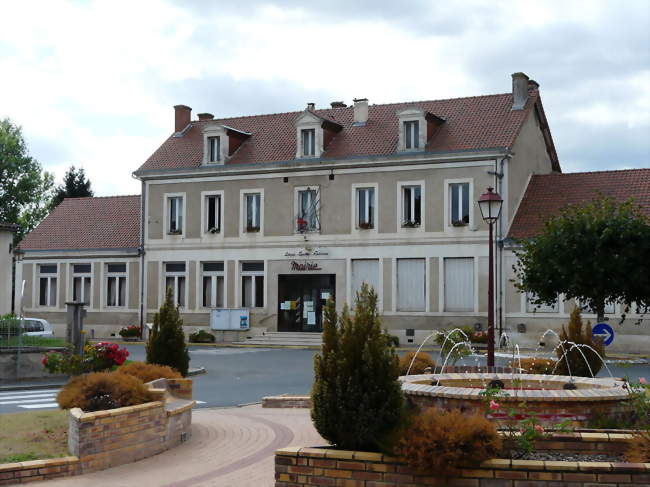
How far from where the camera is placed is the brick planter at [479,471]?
7098 mm

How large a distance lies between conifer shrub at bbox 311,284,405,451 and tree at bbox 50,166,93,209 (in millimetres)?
66330

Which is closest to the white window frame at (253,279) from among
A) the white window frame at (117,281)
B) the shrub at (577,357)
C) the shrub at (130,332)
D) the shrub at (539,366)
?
the shrub at (130,332)

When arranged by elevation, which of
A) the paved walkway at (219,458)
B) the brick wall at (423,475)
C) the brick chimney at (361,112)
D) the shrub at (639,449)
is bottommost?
the paved walkway at (219,458)

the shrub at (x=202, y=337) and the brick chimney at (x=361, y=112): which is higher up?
the brick chimney at (x=361, y=112)

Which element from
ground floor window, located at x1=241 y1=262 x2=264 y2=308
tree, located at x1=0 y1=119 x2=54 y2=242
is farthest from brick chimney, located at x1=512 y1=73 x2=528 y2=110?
tree, located at x1=0 y1=119 x2=54 y2=242

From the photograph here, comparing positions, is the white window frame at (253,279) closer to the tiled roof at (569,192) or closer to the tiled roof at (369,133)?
the tiled roof at (369,133)

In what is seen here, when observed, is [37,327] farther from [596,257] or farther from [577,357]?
[577,357]

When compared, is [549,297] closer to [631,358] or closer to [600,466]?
[631,358]

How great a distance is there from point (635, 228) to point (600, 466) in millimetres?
20963

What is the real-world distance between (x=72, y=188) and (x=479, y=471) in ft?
223

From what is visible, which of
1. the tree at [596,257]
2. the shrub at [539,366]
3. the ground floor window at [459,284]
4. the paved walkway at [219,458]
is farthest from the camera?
the ground floor window at [459,284]

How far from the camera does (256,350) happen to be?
3569 centimetres

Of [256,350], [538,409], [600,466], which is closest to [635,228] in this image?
[256,350]

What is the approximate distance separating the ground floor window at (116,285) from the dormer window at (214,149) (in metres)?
6.90
